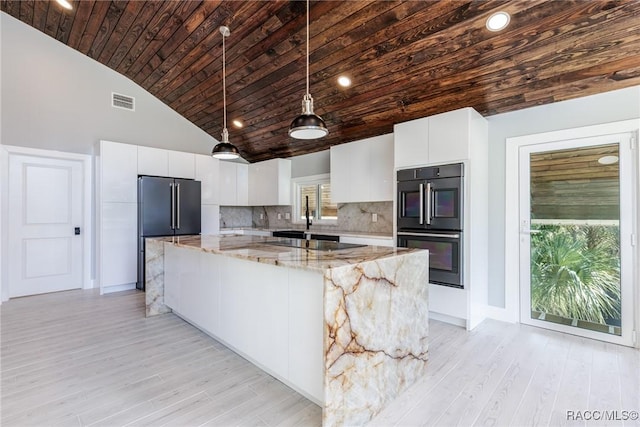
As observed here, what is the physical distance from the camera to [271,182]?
231 inches

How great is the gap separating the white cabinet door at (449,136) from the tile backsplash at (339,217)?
1.24 m

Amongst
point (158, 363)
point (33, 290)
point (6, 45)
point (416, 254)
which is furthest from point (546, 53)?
point (33, 290)

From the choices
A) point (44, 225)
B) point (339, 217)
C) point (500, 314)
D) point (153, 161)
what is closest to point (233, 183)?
point (153, 161)

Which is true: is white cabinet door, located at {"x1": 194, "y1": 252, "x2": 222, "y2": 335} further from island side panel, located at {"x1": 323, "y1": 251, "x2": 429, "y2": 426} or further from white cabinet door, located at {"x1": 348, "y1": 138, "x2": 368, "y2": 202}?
white cabinet door, located at {"x1": 348, "y1": 138, "x2": 368, "y2": 202}

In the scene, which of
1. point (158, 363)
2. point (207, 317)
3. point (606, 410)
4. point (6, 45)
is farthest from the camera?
point (6, 45)

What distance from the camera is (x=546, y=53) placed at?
2.51 m

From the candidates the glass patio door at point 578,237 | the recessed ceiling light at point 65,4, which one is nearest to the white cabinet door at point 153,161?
the recessed ceiling light at point 65,4

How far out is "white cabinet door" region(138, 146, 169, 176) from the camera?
15.6 ft

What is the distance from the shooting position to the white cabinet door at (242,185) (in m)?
6.21

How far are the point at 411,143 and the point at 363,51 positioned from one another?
1139mm

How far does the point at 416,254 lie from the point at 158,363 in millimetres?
2160

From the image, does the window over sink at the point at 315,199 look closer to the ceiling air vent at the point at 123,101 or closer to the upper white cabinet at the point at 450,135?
the upper white cabinet at the point at 450,135

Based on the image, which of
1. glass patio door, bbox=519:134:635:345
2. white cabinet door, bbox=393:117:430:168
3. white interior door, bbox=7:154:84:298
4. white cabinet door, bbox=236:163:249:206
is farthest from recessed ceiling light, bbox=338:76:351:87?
white interior door, bbox=7:154:84:298

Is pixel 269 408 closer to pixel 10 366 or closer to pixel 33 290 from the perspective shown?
pixel 10 366
